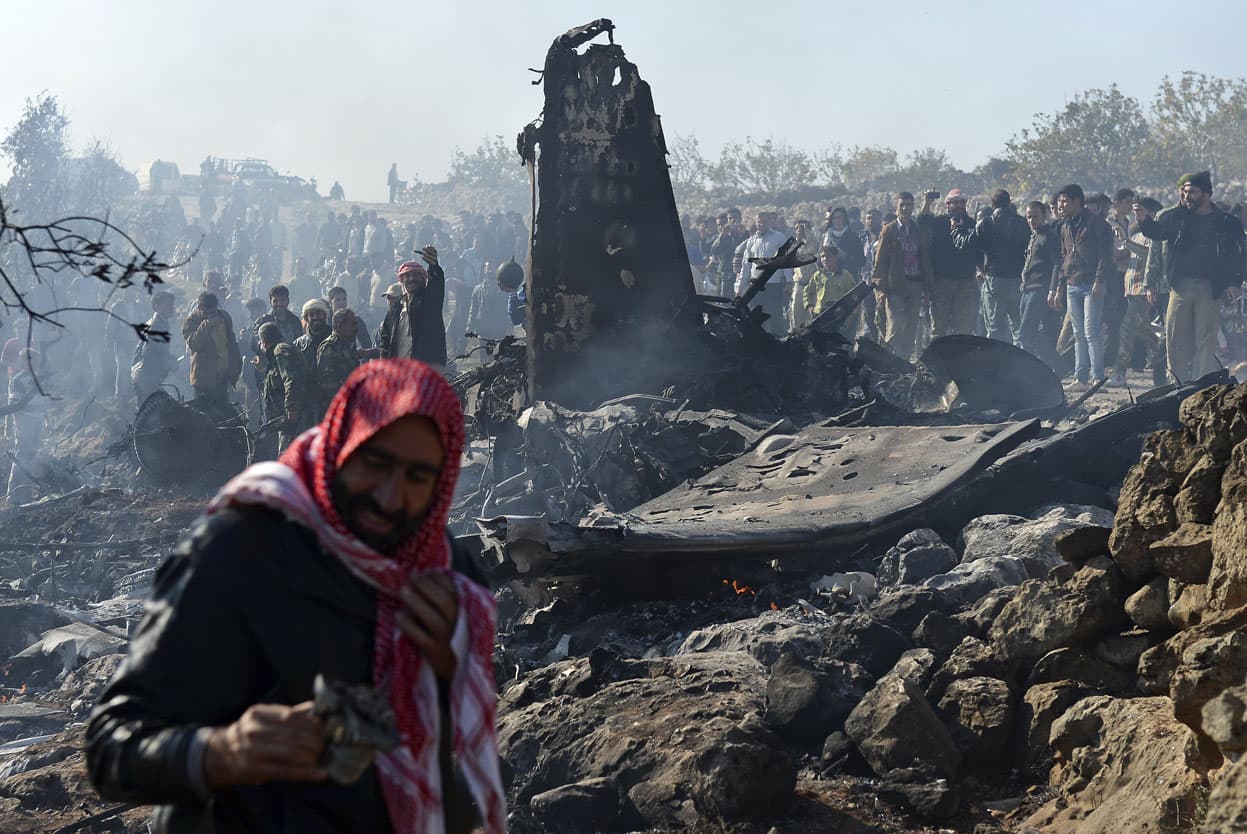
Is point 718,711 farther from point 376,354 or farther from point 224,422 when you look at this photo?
point 224,422

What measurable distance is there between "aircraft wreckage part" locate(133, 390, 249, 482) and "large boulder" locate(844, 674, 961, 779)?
1101 cm

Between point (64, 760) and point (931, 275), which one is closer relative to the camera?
point (64, 760)

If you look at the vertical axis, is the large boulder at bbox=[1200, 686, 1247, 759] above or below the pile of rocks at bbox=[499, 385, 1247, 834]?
above

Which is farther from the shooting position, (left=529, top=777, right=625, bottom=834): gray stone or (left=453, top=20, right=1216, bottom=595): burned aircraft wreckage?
(left=453, top=20, right=1216, bottom=595): burned aircraft wreckage

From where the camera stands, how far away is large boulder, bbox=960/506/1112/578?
783 cm

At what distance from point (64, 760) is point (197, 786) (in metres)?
5.74

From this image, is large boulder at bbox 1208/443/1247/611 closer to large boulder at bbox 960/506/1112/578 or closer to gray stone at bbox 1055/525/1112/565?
gray stone at bbox 1055/525/1112/565

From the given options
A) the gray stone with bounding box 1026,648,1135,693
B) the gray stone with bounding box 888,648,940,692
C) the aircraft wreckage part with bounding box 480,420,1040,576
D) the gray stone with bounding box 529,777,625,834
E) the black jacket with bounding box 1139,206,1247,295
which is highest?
the black jacket with bounding box 1139,206,1247,295

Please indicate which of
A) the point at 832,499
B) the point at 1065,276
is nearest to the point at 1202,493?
the point at 832,499

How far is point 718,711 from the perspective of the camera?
6043 mm

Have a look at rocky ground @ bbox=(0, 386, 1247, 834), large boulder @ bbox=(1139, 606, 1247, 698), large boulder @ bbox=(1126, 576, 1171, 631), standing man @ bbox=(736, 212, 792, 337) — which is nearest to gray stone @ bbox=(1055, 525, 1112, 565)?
rocky ground @ bbox=(0, 386, 1247, 834)

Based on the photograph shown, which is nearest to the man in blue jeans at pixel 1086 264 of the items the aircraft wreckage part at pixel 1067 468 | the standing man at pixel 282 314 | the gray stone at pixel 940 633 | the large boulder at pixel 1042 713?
the aircraft wreckage part at pixel 1067 468

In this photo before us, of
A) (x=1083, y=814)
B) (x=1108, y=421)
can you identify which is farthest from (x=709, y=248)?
(x=1083, y=814)

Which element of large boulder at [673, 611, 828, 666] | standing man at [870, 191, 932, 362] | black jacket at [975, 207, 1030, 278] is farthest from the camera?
standing man at [870, 191, 932, 362]
